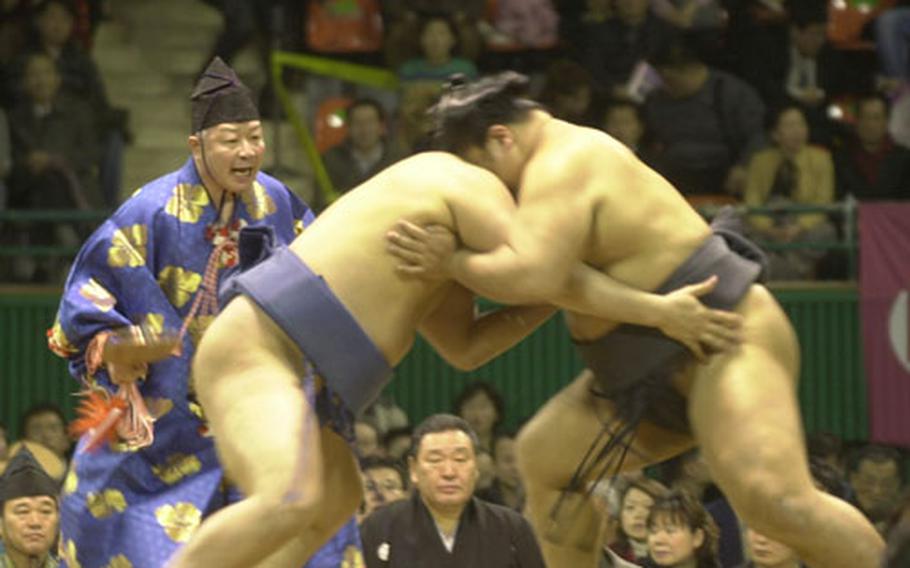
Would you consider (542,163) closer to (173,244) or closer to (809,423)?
(173,244)

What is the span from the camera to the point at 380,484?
709cm

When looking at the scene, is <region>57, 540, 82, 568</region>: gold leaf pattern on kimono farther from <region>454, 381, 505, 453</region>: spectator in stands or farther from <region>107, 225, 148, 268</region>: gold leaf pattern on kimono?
<region>454, 381, 505, 453</region>: spectator in stands

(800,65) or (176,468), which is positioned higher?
(176,468)

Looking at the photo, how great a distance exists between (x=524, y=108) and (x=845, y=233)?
13.6 feet

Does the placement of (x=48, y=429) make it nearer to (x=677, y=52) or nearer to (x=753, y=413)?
(x=677, y=52)

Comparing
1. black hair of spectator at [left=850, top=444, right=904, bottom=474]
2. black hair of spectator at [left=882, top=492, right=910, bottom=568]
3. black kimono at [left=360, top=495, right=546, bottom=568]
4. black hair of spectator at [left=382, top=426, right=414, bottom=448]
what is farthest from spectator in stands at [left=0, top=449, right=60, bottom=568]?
black hair of spectator at [left=882, top=492, right=910, bottom=568]

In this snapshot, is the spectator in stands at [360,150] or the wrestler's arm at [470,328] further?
the spectator in stands at [360,150]

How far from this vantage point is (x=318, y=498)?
4520mm

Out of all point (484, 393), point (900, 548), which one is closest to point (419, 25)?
point (484, 393)

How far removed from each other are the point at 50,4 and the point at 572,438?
5.02 meters

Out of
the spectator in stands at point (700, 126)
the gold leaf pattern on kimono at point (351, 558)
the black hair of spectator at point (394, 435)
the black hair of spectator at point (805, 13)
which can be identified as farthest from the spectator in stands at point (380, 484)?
the black hair of spectator at point (805, 13)

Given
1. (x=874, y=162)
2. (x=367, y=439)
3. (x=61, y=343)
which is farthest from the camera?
(x=874, y=162)

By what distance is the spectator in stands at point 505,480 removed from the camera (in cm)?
762

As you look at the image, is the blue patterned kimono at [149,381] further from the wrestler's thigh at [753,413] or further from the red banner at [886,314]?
the red banner at [886,314]
